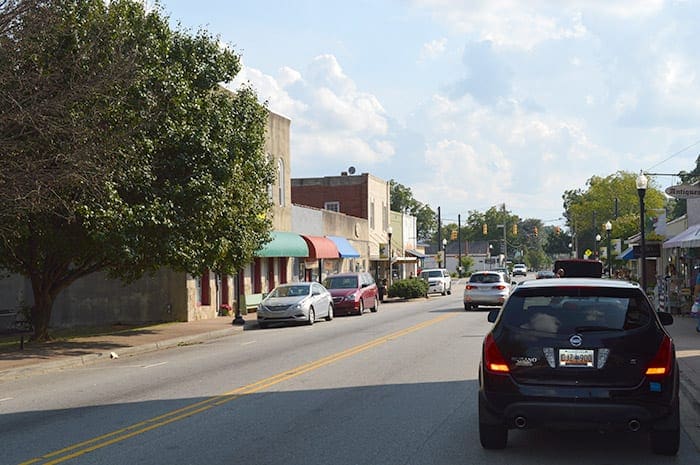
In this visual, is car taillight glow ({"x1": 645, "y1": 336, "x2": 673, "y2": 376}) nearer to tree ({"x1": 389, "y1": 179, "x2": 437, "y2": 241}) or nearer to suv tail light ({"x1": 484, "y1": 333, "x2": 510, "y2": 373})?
suv tail light ({"x1": 484, "y1": 333, "x2": 510, "y2": 373})

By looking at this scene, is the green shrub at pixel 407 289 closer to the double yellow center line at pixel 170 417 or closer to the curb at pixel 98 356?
the curb at pixel 98 356

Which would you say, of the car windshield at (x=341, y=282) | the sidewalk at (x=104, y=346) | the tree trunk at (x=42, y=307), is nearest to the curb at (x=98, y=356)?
the sidewalk at (x=104, y=346)

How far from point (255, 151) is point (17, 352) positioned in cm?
817

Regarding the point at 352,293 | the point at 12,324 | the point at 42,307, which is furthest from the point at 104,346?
the point at 352,293

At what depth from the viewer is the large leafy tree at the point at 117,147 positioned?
1612cm

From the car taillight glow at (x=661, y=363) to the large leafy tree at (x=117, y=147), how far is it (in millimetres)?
11083

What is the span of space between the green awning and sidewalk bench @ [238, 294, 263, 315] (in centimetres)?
184

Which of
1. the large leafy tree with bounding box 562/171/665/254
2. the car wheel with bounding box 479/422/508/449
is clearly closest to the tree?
the large leafy tree with bounding box 562/171/665/254

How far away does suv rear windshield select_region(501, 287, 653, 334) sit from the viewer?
26.6ft

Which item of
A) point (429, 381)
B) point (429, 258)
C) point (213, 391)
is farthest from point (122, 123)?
point (429, 258)

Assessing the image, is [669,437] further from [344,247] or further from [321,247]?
[344,247]

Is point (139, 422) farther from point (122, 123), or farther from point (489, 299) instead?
point (489, 299)

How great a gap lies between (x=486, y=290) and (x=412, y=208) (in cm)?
10108

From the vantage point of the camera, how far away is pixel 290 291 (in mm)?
30797
